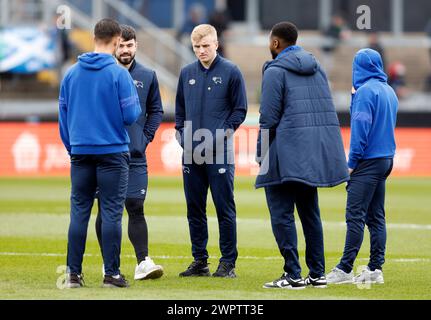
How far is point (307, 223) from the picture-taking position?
10.0 meters

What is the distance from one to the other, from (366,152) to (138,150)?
2.12m

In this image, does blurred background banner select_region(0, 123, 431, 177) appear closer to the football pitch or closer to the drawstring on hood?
the football pitch

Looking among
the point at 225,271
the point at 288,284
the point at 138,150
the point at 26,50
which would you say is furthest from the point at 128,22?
the point at 288,284

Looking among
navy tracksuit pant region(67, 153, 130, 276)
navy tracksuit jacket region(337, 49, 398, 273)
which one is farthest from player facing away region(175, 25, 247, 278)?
navy tracksuit pant region(67, 153, 130, 276)

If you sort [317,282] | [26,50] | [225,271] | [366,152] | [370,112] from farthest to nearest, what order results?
1. [26,50]
2. [225,271]
3. [366,152]
4. [370,112]
5. [317,282]

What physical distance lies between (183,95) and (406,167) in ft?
50.7

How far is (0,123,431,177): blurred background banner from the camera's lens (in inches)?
1005

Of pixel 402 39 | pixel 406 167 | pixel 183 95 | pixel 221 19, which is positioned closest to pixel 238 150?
pixel 406 167

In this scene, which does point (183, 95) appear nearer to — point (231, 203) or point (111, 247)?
point (231, 203)

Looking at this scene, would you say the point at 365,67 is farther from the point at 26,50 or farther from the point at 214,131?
the point at 26,50

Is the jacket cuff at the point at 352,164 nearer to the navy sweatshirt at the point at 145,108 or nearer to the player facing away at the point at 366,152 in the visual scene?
the player facing away at the point at 366,152

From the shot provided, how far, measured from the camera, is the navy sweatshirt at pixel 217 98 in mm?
10820

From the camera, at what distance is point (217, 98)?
10.8 metres

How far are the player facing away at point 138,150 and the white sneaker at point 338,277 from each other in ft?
5.07
